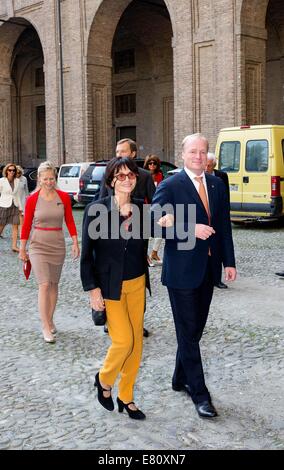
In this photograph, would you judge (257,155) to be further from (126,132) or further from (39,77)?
(39,77)

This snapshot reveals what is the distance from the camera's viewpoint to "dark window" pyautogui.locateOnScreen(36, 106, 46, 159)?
3400 cm

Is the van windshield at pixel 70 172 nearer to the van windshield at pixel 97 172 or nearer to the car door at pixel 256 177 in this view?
the van windshield at pixel 97 172

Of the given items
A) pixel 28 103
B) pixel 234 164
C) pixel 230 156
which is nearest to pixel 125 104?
pixel 28 103

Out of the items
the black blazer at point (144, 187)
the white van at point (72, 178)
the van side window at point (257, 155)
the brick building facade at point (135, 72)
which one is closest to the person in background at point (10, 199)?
the van side window at point (257, 155)

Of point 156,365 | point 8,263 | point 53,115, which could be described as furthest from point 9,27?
point 156,365

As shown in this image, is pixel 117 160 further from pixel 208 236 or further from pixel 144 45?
pixel 144 45

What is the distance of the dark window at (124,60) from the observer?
99.7 feet

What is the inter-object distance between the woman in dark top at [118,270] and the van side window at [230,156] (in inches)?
412

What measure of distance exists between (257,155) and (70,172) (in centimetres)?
832

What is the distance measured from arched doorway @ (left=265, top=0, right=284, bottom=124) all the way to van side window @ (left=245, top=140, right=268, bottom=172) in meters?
12.2

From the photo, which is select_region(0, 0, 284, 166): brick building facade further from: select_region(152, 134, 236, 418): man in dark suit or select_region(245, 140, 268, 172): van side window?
select_region(152, 134, 236, 418): man in dark suit

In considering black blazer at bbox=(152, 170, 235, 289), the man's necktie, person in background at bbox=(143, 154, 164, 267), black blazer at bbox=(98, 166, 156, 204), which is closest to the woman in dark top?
black blazer at bbox=(152, 170, 235, 289)

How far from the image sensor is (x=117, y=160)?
364 centimetres

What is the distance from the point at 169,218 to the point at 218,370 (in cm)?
157
